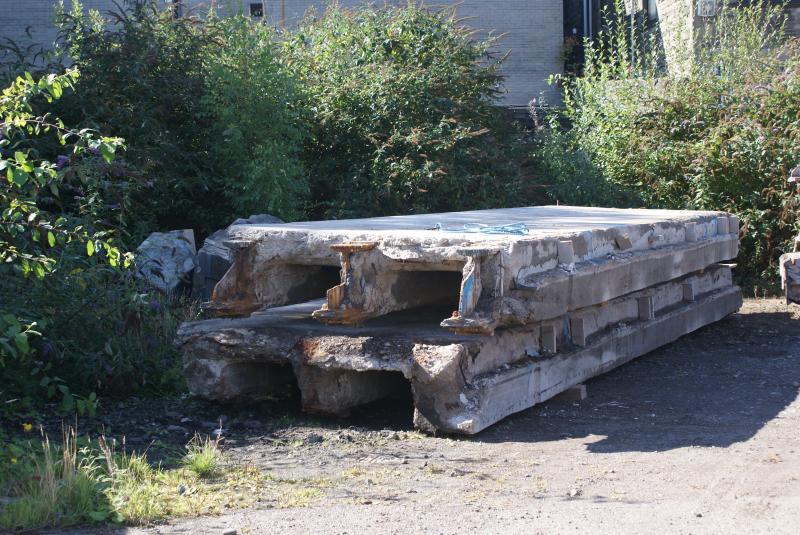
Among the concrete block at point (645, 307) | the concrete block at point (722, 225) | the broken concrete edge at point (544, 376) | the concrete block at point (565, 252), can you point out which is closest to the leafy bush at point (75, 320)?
the broken concrete edge at point (544, 376)

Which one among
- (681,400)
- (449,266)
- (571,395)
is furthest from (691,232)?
(449,266)

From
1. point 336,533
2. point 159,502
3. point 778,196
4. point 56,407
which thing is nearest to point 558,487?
point 336,533

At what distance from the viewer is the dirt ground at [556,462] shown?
3756mm

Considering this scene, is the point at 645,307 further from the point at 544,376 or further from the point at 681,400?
the point at 544,376

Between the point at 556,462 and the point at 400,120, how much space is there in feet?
21.5

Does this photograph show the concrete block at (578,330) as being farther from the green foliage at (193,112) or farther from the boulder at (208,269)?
the green foliage at (193,112)

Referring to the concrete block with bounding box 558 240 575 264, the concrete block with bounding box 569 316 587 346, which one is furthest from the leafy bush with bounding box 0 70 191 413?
the concrete block with bounding box 569 316 587 346

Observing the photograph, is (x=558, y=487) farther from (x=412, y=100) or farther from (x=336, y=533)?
(x=412, y=100)

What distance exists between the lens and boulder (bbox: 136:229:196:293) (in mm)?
8070

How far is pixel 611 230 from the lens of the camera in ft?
20.5

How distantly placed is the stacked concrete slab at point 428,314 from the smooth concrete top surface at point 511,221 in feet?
0.09

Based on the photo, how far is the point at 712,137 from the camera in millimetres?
11031

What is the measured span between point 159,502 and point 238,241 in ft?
7.08

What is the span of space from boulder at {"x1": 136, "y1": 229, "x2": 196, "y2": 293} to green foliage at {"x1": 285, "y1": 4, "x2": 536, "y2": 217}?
1.97 m
